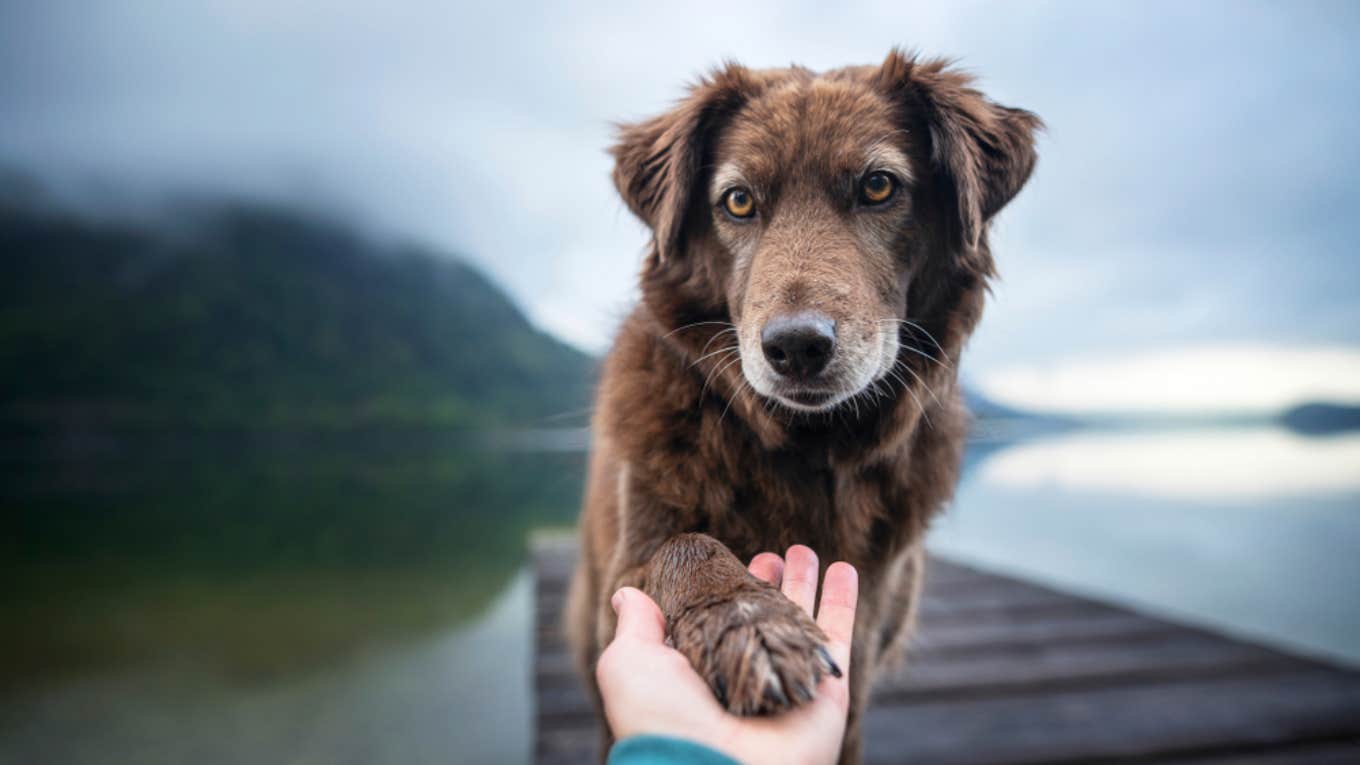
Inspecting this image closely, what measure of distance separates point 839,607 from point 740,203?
1.22 metres

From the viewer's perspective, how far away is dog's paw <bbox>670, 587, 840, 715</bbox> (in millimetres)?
1278

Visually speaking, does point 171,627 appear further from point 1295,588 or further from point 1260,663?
point 1295,588

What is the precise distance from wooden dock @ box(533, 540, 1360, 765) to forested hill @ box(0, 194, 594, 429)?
68029 mm

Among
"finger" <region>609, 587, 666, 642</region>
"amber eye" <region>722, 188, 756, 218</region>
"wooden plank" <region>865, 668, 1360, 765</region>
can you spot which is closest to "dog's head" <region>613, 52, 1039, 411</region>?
"amber eye" <region>722, 188, 756, 218</region>

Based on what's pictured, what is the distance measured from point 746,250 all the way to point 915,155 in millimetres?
625

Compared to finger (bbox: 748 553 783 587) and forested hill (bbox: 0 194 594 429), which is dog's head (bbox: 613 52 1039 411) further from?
forested hill (bbox: 0 194 594 429)

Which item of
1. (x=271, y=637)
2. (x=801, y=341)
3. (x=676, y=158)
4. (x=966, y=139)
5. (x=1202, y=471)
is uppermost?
(x=966, y=139)

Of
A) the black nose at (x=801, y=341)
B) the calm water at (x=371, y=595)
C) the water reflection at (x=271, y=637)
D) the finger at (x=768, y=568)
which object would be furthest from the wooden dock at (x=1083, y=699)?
the water reflection at (x=271, y=637)

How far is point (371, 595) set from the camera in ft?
30.5

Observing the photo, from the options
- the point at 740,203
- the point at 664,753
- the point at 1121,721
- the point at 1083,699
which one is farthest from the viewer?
the point at 1083,699

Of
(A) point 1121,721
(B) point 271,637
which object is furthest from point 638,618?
(B) point 271,637

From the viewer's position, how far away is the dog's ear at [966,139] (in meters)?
2.12

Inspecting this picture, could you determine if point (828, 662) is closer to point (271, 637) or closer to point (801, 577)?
point (801, 577)

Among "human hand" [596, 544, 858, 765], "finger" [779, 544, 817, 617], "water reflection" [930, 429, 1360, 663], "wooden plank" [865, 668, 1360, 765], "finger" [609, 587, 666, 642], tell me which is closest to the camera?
"human hand" [596, 544, 858, 765]
